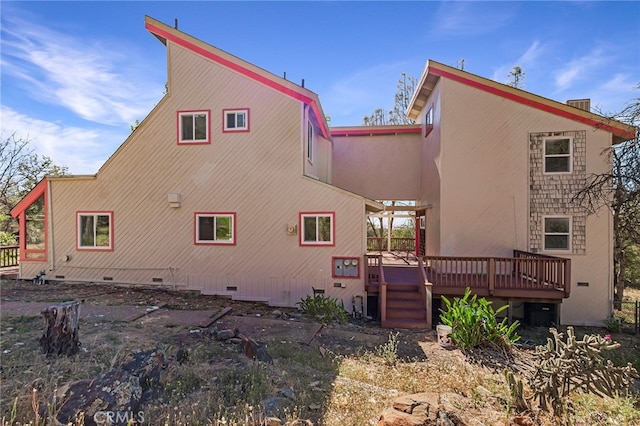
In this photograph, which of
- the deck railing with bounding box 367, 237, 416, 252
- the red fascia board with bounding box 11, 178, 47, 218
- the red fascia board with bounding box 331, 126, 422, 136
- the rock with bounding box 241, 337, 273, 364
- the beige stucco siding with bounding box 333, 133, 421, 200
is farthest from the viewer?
the deck railing with bounding box 367, 237, 416, 252

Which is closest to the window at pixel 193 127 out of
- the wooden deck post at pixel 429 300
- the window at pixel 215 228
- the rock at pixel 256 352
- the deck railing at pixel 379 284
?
the window at pixel 215 228

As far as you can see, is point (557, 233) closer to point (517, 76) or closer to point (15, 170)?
point (517, 76)

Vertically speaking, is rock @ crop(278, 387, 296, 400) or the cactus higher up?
the cactus

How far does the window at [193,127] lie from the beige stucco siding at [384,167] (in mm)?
6491

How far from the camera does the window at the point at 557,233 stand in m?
10.2

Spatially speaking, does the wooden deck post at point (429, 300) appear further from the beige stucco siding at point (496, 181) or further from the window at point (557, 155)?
the window at point (557, 155)

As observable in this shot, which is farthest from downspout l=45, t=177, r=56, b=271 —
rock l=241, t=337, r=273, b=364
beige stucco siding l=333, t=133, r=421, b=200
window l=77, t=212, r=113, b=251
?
beige stucco siding l=333, t=133, r=421, b=200

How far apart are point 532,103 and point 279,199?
351 inches

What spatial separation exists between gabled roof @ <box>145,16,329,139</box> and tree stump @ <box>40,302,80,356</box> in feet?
26.9

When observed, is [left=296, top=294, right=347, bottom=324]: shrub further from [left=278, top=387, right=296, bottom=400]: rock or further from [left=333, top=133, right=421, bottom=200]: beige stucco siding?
[left=333, top=133, right=421, bottom=200]: beige stucco siding

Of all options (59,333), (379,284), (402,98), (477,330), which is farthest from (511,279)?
(402,98)

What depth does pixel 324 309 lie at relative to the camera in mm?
9062

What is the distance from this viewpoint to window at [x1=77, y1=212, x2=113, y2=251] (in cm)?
1093

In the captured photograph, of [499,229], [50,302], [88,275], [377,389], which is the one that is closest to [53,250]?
[88,275]
